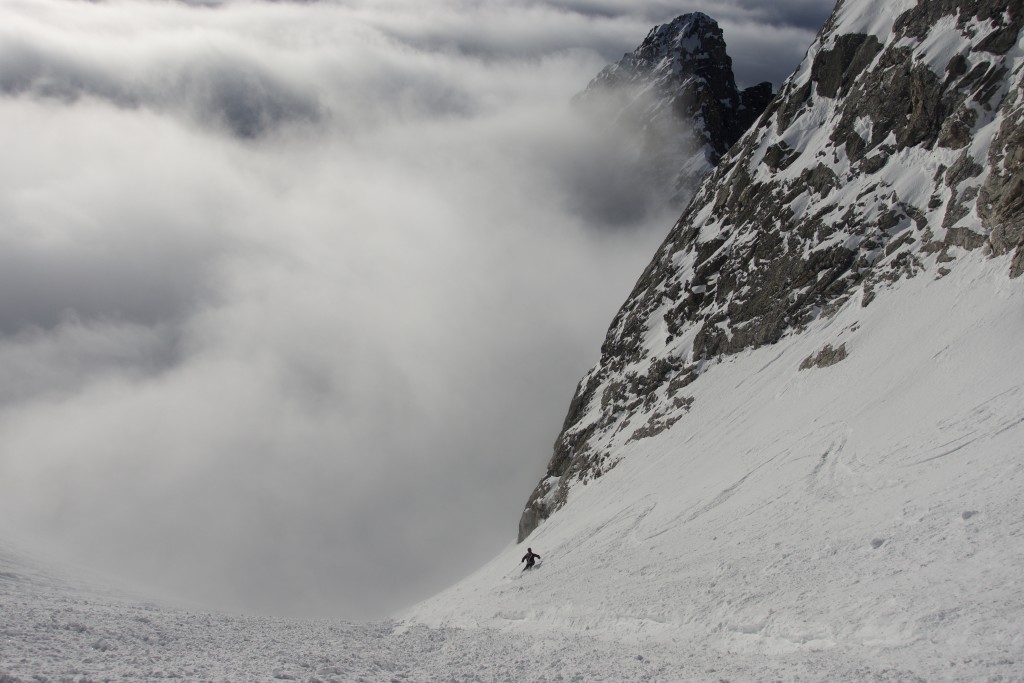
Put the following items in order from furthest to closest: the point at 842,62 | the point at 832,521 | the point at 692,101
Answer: the point at 692,101, the point at 842,62, the point at 832,521

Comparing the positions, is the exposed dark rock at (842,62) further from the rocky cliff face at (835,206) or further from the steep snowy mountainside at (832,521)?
the steep snowy mountainside at (832,521)

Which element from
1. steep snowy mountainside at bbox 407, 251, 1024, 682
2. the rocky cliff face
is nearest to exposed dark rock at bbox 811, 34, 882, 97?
the rocky cliff face

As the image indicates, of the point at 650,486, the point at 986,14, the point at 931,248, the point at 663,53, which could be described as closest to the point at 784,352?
the point at 931,248

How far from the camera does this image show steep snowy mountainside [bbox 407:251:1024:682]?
1444cm

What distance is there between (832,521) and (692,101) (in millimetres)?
167707

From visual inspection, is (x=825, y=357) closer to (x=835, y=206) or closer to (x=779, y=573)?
(x=835, y=206)

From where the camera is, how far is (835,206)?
47.4 m

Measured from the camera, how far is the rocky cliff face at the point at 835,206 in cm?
3769

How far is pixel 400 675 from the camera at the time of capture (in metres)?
15.6

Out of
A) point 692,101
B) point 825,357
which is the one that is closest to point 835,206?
point 825,357

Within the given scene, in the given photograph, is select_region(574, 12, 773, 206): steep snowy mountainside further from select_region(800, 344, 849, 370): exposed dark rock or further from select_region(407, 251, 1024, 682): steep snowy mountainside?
select_region(407, 251, 1024, 682): steep snowy mountainside

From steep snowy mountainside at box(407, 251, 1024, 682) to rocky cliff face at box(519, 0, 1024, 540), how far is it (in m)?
2.86

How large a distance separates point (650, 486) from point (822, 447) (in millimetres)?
11430

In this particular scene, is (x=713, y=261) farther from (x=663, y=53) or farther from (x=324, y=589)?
(x=663, y=53)
